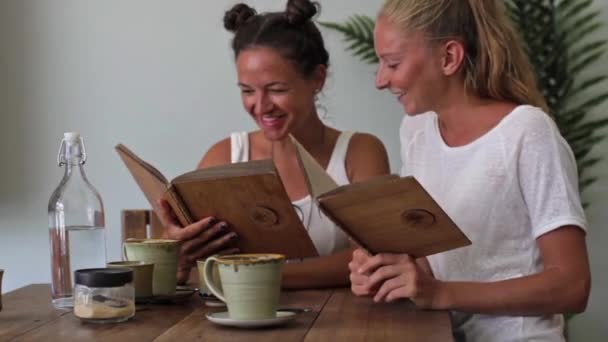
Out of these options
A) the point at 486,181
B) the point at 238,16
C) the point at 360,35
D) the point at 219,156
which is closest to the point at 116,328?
the point at 486,181

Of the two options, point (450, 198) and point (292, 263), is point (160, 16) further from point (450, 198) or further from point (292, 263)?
point (450, 198)

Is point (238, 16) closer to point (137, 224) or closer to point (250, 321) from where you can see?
point (137, 224)

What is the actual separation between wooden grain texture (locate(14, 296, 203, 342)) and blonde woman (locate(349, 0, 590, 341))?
296mm

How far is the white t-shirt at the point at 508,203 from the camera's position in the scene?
4.36 ft

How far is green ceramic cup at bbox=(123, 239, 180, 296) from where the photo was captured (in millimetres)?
1376

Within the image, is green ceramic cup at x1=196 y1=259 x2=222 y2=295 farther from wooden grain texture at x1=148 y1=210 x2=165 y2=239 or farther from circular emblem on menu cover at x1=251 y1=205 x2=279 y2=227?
wooden grain texture at x1=148 y1=210 x2=165 y2=239

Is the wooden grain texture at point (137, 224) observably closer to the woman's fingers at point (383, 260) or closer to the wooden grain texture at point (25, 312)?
the wooden grain texture at point (25, 312)

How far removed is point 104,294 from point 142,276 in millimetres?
155

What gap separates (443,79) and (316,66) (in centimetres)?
54

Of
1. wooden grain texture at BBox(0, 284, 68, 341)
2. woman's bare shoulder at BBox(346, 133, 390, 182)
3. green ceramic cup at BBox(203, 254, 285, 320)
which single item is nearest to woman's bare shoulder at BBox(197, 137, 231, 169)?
woman's bare shoulder at BBox(346, 133, 390, 182)

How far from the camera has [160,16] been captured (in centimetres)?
276

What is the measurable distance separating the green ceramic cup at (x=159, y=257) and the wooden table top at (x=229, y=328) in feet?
0.11

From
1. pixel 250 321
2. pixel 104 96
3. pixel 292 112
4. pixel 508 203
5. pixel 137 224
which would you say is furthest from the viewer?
pixel 104 96

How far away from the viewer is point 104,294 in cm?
118
